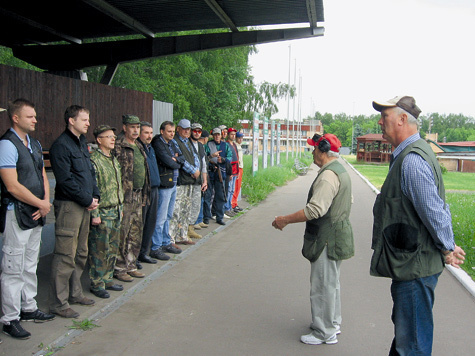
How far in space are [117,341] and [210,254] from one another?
12.1 feet

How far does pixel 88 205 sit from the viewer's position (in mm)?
5023

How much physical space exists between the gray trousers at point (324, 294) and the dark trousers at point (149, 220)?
331 centimetres

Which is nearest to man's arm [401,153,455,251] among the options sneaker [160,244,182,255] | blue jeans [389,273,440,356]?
blue jeans [389,273,440,356]

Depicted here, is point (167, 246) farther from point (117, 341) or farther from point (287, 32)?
point (287, 32)

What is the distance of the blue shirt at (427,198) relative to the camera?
298 centimetres

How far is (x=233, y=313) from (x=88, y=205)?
193 cm

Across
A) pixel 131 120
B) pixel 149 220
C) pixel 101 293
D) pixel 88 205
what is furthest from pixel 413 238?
pixel 149 220

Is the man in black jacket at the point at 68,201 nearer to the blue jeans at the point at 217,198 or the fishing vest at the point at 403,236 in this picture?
the fishing vest at the point at 403,236

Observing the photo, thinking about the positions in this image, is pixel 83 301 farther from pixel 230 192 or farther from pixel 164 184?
pixel 230 192

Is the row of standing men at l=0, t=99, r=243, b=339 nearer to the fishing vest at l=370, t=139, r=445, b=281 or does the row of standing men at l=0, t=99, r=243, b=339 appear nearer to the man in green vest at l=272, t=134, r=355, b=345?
the man in green vest at l=272, t=134, r=355, b=345

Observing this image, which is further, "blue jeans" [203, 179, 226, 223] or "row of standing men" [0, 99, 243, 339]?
"blue jeans" [203, 179, 226, 223]

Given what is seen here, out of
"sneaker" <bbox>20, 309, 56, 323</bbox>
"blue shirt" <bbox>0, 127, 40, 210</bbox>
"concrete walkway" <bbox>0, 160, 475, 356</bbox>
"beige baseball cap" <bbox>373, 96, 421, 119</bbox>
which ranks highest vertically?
"beige baseball cap" <bbox>373, 96, 421, 119</bbox>

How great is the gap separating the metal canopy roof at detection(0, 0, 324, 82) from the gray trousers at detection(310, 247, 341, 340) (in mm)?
6595

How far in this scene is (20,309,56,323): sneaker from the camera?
4.68 metres
